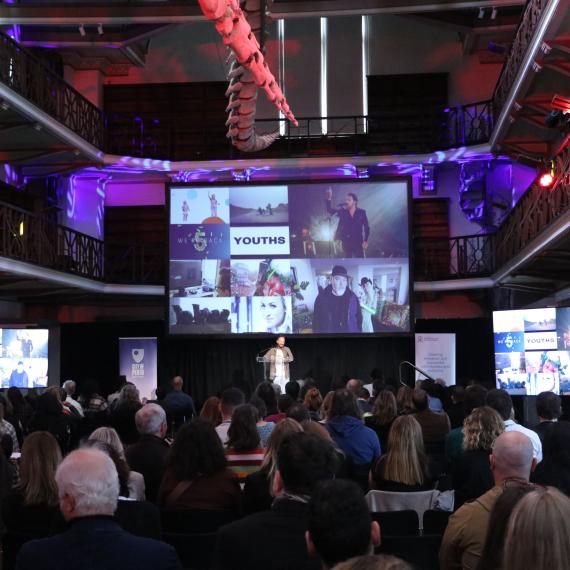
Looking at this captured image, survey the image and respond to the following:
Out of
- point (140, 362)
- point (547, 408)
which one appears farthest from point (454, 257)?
point (547, 408)

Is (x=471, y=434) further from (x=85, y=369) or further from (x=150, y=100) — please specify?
(x=150, y=100)

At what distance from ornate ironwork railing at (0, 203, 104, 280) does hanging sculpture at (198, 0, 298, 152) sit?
12.3 ft

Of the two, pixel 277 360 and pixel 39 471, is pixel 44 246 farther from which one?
pixel 39 471

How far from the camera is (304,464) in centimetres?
309

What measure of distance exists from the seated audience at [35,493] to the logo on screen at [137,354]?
13190 millimetres

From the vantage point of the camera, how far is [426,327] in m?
18.5

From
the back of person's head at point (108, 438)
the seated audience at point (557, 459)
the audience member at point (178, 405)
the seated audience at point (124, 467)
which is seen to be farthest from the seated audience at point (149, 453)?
the audience member at point (178, 405)

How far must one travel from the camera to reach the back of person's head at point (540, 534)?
172 centimetres

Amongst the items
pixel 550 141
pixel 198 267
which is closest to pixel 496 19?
pixel 550 141

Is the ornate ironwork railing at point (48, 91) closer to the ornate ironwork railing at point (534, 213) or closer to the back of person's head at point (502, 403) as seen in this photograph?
the ornate ironwork railing at point (534, 213)

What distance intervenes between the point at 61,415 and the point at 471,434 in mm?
4776

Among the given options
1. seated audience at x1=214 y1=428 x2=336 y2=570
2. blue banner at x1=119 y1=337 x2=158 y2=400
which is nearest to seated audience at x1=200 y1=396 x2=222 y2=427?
seated audience at x1=214 y1=428 x2=336 y2=570

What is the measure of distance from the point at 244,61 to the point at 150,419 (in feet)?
18.7

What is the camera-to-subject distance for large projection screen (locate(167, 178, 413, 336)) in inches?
652
